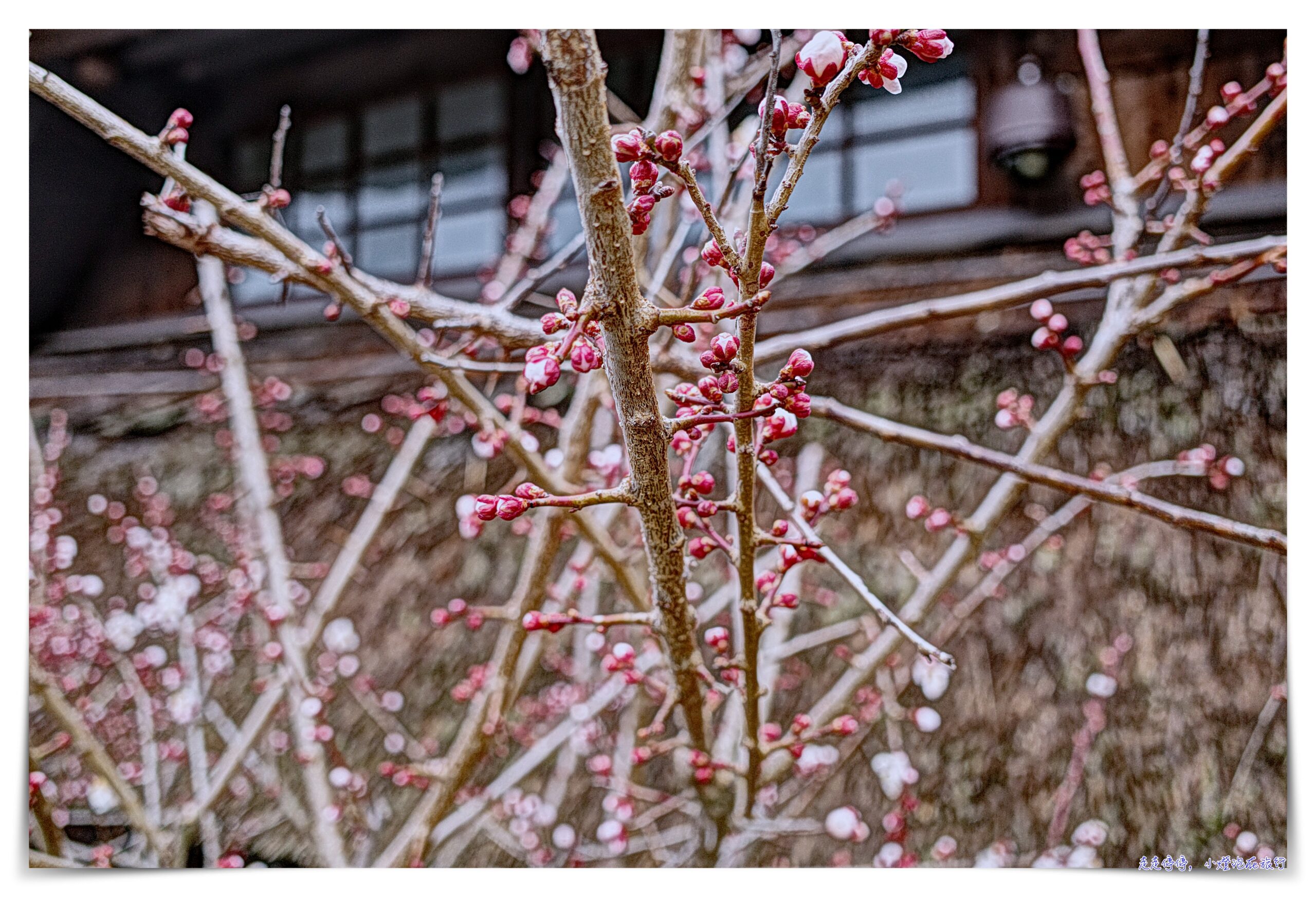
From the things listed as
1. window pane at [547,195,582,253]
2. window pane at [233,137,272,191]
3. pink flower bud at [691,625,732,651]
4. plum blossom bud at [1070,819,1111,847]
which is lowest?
plum blossom bud at [1070,819,1111,847]

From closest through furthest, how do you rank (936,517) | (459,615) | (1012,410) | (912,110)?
(936,517) → (459,615) → (1012,410) → (912,110)

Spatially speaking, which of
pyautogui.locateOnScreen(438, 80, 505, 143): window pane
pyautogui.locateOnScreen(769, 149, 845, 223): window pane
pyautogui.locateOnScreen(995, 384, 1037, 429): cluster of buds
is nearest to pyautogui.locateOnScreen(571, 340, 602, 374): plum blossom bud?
pyautogui.locateOnScreen(995, 384, 1037, 429): cluster of buds

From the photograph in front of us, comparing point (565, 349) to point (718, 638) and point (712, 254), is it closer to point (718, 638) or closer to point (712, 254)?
point (712, 254)

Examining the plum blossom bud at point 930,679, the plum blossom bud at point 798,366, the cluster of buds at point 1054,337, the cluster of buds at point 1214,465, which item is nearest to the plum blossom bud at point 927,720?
the plum blossom bud at point 930,679

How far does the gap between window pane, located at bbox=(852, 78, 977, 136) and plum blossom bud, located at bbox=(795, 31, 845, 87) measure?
90cm

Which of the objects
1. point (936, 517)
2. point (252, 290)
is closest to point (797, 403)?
point (936, 517)

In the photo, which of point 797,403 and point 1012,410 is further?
point 1012,410

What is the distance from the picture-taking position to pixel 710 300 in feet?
2.02

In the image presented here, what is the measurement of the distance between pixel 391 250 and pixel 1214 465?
4.41ft

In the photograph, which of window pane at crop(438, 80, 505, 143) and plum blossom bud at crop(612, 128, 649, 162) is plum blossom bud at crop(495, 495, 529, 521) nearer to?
plum blossom bud at crop(612, 128, 649, 162)

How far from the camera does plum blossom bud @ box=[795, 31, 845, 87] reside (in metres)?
0.57

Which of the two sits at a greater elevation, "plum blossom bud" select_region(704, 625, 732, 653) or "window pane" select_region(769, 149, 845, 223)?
"window pane" select_region(769, 149, 845, 223)

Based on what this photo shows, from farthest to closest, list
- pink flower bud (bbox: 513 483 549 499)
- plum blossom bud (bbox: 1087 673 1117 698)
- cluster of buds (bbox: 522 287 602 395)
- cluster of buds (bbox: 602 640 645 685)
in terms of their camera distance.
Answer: plum blossom bud (bbox: 1087 673 1117 698) < cluster of buds (bbox: 602 640 645 685) < pink flower bud (bbox: 513 483 549 499) < cluster of buds (bbox: 522 287 602 395)

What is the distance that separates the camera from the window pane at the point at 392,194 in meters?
1.45
